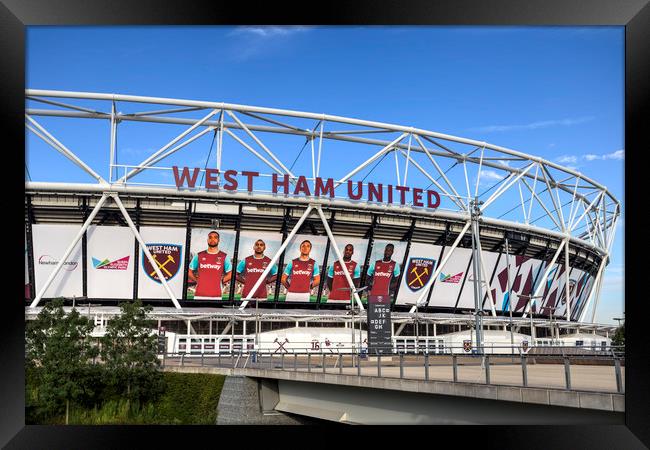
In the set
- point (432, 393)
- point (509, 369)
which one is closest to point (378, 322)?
point (509, 369)

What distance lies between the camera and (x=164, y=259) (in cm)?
5541

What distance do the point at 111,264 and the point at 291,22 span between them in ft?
139

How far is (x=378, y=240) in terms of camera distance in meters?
60.1

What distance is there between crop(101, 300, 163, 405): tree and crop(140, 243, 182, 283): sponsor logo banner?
18.4 meters

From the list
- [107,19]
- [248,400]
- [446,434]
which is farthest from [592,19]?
[248,400]

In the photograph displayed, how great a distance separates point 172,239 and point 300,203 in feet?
33.6

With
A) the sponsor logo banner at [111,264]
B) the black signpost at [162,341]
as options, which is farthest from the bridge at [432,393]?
the sponsor logo banner at [111,264]

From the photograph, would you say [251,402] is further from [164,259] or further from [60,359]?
[164,259]

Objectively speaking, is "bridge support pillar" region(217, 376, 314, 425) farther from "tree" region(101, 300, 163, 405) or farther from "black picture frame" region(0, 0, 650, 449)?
"black picture frame" region(0, 0, 650, 449)

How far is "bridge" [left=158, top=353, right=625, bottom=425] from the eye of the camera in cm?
1533

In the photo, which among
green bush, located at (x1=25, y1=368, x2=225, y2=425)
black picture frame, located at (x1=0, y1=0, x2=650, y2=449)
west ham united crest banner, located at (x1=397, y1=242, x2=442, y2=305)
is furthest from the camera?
west ham united crest banner, located at (x1=397, y1=242, x2=442, y2=305)

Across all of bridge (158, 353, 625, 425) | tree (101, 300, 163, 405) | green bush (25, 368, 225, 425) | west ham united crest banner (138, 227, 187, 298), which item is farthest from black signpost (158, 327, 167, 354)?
green bush (25, 368, 225, 425)

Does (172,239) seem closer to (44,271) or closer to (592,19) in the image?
(44,271)

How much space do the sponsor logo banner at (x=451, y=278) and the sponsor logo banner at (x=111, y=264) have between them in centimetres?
2706
